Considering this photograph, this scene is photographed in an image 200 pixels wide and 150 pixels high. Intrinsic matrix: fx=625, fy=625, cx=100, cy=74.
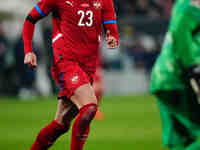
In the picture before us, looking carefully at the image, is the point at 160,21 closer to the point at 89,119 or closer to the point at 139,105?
the point at 139,105

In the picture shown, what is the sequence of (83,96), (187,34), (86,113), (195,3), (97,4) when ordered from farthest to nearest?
(97,4), (83,96), (86,113), (195,3), (187,34)

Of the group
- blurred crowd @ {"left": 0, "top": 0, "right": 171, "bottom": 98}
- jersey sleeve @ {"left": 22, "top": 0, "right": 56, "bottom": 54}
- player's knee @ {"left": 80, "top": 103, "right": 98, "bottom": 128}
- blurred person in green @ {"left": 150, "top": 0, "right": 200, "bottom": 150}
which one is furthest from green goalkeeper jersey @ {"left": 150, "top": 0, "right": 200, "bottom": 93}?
blurred crowd @ {"left": 0, "top": 0, "right": 171, "bottom": 98}

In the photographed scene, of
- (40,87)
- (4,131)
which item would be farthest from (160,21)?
(4,131)

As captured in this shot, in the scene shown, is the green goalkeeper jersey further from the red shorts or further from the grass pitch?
the grass pitch

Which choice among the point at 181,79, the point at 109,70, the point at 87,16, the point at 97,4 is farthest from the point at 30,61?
the point at 109,70

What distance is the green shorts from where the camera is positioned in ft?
21.3

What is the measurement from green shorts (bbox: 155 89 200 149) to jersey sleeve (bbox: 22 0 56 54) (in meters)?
1.61

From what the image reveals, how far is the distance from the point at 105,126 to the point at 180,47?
7.07m

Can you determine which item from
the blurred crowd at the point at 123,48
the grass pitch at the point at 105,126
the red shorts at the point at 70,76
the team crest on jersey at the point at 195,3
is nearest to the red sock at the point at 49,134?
the red shorts at the point at 70,76

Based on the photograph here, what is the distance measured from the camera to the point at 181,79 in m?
6.48

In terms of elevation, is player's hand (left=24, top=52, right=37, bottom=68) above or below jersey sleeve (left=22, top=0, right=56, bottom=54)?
below

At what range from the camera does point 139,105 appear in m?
18.5

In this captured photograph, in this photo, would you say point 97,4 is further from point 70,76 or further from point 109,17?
point 70,76

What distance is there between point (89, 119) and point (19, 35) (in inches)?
676
